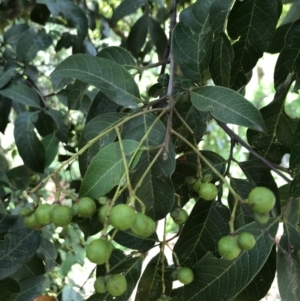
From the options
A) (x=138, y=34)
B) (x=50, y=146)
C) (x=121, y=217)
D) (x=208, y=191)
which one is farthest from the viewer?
(x=138, y=34)

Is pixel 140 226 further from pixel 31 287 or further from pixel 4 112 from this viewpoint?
pixel 4 112

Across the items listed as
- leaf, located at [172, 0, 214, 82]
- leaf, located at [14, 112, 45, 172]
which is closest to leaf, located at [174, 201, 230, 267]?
leaf, located at [172, 0, 214, 82]

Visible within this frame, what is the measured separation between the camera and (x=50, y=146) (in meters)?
1.27

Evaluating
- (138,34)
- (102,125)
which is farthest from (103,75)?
(138,34)

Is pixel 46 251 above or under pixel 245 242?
under

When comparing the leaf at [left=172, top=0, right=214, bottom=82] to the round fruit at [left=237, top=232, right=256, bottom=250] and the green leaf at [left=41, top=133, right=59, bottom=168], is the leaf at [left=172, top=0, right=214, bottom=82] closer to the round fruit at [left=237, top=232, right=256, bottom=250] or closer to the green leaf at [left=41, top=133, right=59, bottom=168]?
the round fruit at [left=237, top=232, right=256, bottom=250]

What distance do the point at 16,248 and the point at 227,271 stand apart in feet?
1.46

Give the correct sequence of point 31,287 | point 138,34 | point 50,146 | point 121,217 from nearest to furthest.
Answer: point 121,217 < point 31,287 < point 50,146 < point 138,34

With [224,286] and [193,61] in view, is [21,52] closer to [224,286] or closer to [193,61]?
[193,61]

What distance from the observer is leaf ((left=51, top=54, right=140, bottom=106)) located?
69 centimetres

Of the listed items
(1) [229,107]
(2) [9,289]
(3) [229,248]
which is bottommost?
(2) [9,289]

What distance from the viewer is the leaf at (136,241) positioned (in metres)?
0.77

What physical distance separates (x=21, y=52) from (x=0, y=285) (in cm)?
69

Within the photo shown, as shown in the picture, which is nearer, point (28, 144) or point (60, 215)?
point (60, 215)
